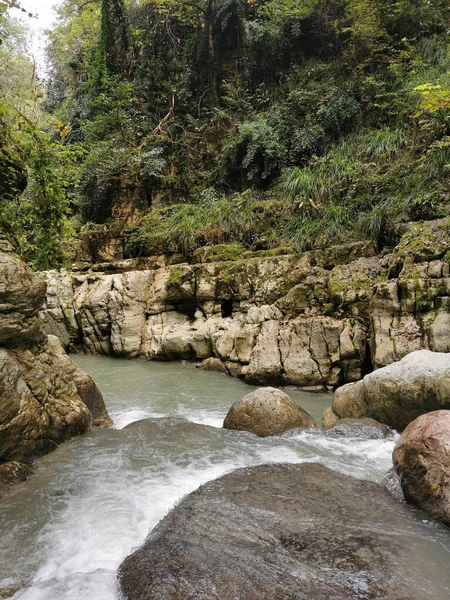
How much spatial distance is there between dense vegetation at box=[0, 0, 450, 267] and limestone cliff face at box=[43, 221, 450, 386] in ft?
4.04

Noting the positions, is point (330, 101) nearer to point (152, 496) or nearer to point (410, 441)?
point (410, 441)

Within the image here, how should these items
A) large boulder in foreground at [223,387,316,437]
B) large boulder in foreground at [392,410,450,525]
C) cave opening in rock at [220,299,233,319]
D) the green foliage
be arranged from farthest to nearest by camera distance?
cave opening in rock at [220,299,233,319]
large boulder in foreground at [223,387,316,437]
the green foliage
large boulder in foreground at [392,410,450,525]

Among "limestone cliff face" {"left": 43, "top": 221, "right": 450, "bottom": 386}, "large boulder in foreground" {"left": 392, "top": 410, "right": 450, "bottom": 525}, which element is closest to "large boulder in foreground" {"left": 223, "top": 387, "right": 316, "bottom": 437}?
"large boulder in foreground" {"left": 392, "top": 410, "right": 450, "bottom": 525}

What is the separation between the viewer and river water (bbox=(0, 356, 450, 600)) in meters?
2.66

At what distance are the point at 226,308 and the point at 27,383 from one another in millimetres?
6395

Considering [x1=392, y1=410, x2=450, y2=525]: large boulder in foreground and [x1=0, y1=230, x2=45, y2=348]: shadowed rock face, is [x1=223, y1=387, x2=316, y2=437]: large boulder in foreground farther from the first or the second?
[x1=0, y1=230, x2=45, y2=348]: shadowed rock face

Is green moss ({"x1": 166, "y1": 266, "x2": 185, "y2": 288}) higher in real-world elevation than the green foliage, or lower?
lower

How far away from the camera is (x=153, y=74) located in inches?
709

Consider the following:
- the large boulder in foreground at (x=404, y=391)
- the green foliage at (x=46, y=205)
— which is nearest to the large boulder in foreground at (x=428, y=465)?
the large boulder in foreground at (x=404, y=391)

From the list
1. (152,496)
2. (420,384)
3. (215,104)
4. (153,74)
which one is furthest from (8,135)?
(153,74)

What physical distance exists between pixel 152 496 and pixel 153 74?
19234mm

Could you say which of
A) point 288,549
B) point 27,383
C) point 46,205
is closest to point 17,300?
point 27,383

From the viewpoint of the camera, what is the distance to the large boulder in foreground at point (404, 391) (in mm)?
4672

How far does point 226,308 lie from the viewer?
1042 centimetres
